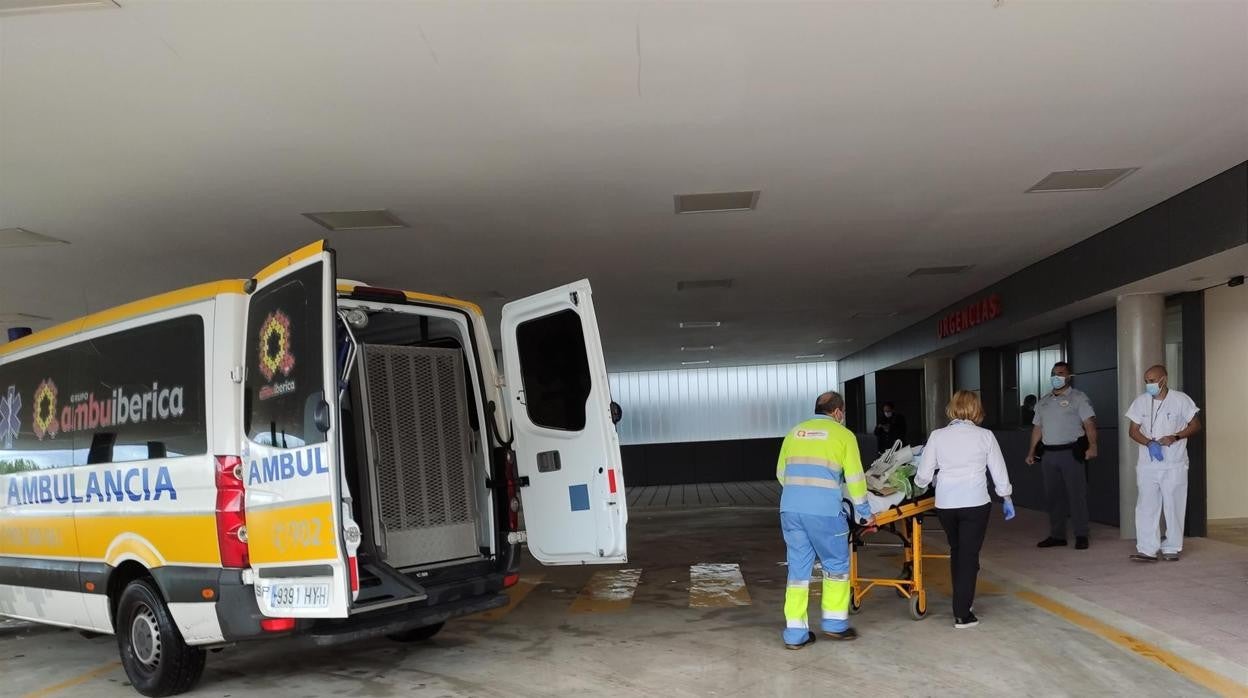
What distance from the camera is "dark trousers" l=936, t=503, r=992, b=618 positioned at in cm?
620

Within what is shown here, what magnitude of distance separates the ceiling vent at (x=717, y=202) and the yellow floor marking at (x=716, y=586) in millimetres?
3272

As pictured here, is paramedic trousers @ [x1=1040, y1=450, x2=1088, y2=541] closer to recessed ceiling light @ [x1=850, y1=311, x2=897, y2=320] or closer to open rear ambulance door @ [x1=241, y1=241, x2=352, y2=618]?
recessed ceiling light @ [x1=850, y1=311, x2=897, y2=320]

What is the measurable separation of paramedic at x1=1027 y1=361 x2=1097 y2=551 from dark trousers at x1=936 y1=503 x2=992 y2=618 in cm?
349

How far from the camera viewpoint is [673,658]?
5770 millimetres

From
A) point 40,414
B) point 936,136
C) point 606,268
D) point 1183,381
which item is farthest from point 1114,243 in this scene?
point 40,414

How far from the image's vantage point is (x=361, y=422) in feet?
18.5

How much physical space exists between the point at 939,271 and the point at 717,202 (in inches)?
204

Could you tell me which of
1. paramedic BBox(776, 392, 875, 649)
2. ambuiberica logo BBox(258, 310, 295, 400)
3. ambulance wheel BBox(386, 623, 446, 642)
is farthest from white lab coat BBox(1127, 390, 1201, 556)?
ambuiberica logo BBox(258, 310, 295, 400)

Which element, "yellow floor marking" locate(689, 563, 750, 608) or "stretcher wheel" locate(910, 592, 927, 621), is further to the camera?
"yellow floor marking" locate(689, 563, 750, 608)

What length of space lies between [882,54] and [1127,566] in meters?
5.65

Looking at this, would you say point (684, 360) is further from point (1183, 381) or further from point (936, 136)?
point (936, 136)

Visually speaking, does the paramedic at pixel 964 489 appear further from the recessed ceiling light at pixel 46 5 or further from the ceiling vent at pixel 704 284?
the ceiling vent at pixel 704 284

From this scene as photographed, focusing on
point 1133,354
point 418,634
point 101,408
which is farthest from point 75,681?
point 1133,354

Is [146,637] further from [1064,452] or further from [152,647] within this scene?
[1064,452]
